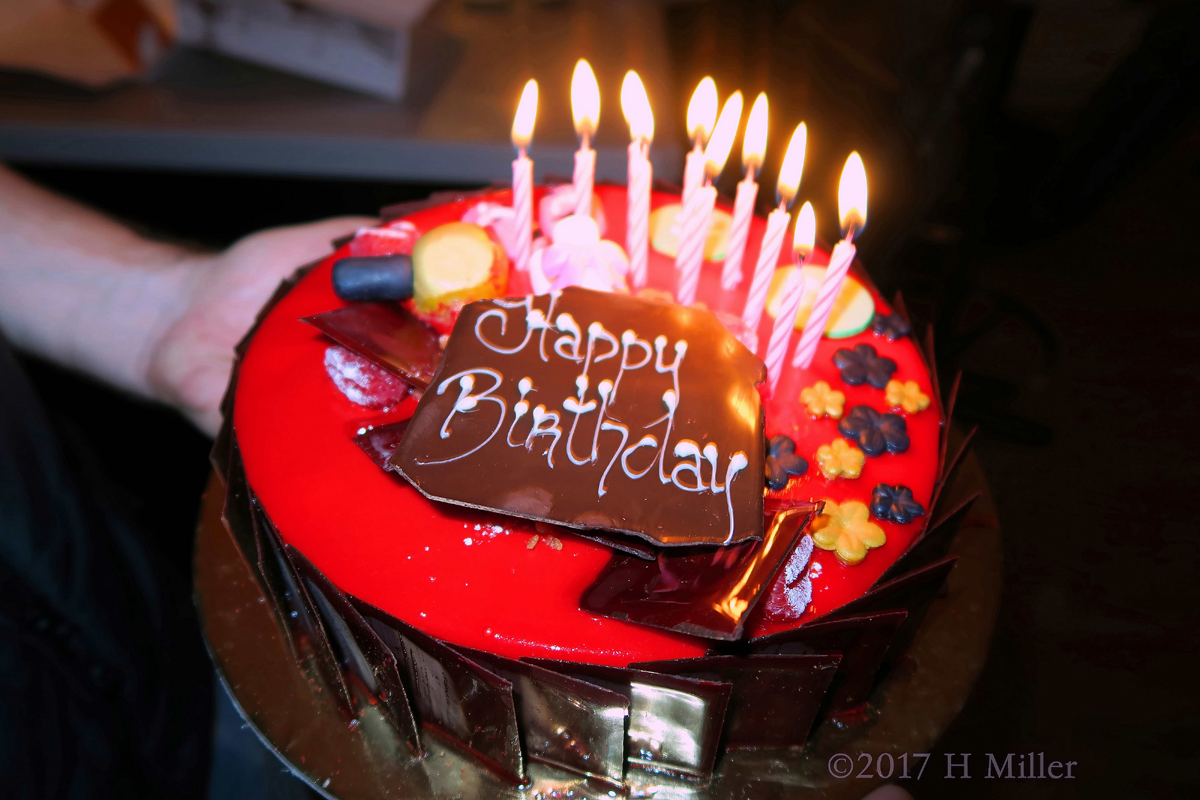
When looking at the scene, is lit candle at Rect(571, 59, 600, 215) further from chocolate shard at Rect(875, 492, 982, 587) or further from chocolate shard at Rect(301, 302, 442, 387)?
chocolate shard at Rect(875, 492, 982, 587)

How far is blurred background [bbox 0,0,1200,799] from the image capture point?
6.75 ft

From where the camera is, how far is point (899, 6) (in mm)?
3822

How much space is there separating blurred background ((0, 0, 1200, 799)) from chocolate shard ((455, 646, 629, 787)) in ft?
2.58

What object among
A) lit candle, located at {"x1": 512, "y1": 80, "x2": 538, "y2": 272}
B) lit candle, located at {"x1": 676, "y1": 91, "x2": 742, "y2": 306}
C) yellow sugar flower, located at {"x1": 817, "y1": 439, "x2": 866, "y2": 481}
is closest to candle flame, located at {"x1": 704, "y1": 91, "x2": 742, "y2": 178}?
lit candle, located at {"x1": 676, "y1": 91, "x2": 742, "y2": 306}

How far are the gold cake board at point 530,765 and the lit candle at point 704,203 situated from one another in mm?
817

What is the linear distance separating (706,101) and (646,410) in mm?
622

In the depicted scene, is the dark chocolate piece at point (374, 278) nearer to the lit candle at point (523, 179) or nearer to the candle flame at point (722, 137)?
the lit candle at point (523, 179)

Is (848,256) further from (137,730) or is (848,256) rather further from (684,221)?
(137,730)

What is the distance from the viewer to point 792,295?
140 centimetres

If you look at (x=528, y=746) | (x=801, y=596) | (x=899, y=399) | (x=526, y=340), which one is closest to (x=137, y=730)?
(x=528, y=746)

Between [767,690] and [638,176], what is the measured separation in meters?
0.96

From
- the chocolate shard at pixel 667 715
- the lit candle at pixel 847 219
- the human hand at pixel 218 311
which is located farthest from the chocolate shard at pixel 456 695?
the human hand at pixel 218 311

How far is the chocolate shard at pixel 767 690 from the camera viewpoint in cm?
111

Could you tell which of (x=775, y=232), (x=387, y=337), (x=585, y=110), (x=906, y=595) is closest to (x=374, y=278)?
(x=387, y=337)
